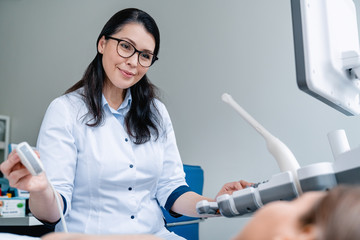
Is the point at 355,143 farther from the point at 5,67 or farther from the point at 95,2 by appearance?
the point at 5,67

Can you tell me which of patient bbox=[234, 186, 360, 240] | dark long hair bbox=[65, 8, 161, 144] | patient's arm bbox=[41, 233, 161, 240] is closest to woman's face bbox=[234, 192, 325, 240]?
patient bbox=[234, 186, 360, 240]

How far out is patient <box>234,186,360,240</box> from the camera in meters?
0.26

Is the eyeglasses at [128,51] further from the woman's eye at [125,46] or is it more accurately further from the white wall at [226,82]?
the white wall at [226,82]

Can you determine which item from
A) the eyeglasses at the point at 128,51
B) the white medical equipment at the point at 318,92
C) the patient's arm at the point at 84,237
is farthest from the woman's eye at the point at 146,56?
the patient's arm at the point at 84,237

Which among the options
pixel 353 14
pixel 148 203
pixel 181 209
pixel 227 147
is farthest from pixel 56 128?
pixel 227 147

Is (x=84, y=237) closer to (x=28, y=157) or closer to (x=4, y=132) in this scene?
(x=28, y=157)

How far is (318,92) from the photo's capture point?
0.82m

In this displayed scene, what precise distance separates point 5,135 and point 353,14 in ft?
12.3

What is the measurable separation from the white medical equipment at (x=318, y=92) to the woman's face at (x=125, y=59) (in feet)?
1.69

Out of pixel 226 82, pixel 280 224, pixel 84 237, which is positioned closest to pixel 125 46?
pixel 84 237

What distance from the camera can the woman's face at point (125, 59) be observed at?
1.30 metres

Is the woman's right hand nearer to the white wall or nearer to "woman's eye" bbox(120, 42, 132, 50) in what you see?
"woman's eye" bbox(120, 42, 132, 50)

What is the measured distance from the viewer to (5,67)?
163 inches

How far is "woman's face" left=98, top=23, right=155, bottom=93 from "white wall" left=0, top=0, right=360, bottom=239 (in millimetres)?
1402
